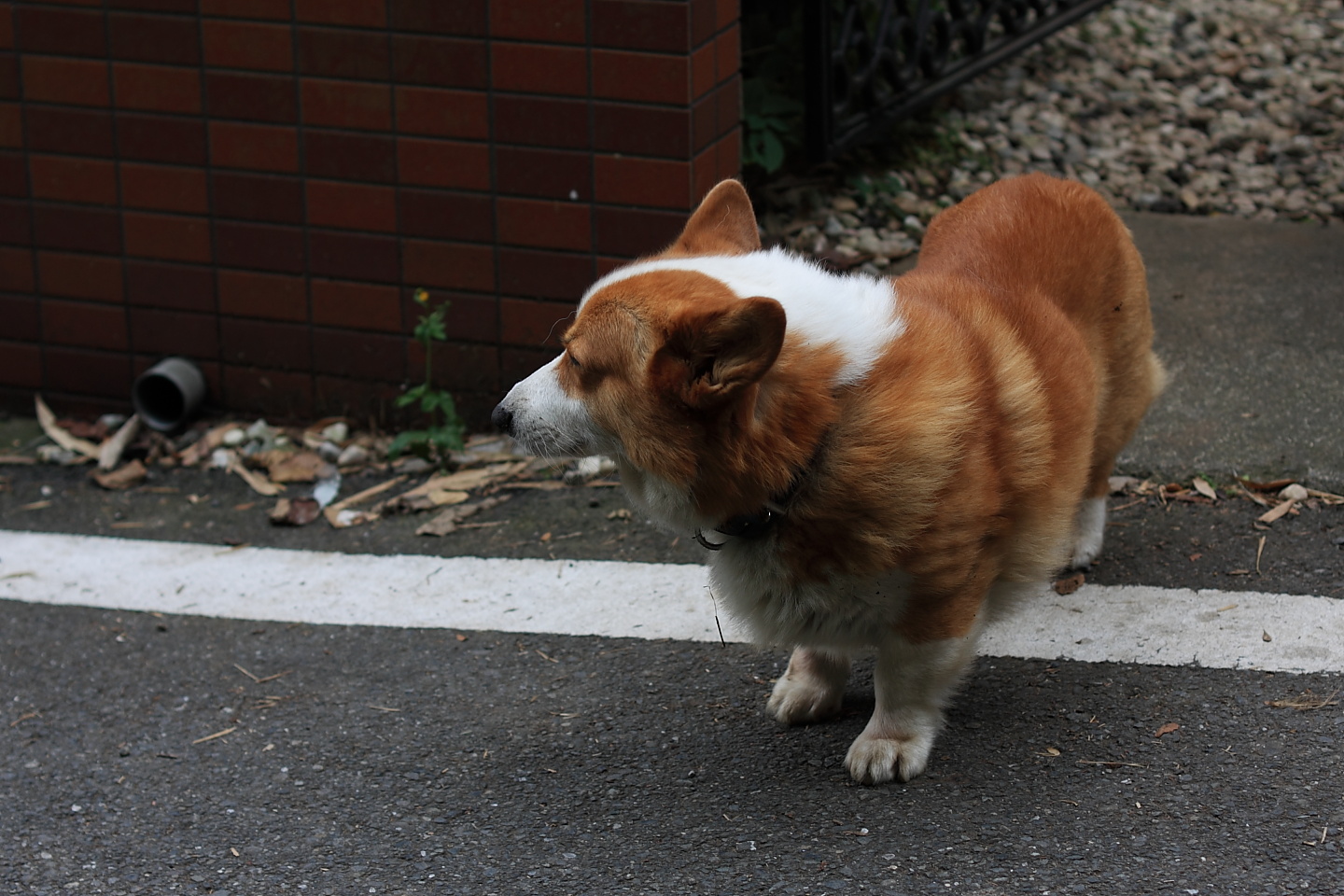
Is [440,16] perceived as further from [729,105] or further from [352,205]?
[729,105]

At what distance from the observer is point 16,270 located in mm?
4922

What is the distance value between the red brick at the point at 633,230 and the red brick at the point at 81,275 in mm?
1973

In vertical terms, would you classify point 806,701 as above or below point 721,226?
below

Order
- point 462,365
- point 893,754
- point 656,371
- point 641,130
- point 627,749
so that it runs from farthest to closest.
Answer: point 462,365, point 641,130, point 627,749, point 893,754, point 656,371

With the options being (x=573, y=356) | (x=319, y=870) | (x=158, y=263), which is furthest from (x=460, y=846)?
(x=158, y=263)

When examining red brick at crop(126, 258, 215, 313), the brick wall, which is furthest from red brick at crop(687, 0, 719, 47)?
red brick at crop(126, 258, 215, 313)

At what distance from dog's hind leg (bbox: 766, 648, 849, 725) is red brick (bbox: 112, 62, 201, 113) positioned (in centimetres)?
313

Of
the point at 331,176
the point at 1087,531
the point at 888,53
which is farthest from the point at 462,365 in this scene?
the point at 888,53

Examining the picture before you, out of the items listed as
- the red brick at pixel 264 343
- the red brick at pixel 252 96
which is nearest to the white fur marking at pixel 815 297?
the red brick at pixel 252 96

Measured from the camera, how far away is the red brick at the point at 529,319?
14.4ft

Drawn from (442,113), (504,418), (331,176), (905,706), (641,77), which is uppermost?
(641,77)

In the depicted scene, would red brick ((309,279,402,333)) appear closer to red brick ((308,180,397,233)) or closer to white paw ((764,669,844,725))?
red brick ((308,180,397,233))

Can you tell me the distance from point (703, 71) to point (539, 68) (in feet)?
1.79

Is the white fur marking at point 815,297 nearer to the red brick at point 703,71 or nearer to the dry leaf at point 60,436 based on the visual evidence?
A: the red brick at point 703,71
